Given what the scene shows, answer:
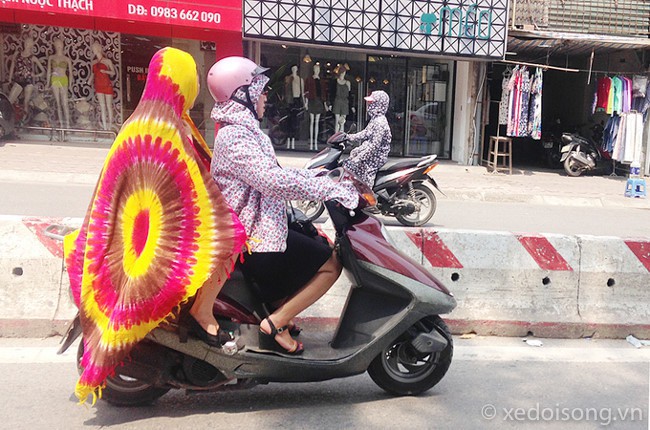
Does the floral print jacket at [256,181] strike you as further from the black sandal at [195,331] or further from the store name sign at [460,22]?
the store name sign at [460,22]

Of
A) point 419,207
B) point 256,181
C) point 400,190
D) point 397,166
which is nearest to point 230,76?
point 256,181

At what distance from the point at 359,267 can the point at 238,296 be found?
66 cm

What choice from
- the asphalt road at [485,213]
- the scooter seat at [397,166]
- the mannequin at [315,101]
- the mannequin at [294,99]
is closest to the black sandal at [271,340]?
the scooter seat at [397,166]

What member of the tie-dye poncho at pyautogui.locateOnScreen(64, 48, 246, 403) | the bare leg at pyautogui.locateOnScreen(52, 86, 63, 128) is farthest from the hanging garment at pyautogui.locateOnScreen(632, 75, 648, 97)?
the tie-dye poncho at pyautogui.locateOnScreen(64, 48, 246, 403)

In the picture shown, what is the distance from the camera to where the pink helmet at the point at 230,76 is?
3002 mm

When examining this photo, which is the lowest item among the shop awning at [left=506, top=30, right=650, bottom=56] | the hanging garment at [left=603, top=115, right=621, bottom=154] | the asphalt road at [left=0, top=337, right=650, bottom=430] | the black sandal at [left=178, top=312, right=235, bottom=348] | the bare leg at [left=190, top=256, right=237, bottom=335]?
the asphalt road at [left=0, top=337, right=650, bottom=430]

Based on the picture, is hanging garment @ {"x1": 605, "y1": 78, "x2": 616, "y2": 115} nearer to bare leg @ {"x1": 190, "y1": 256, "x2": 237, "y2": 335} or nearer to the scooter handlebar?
the scooter handlebar

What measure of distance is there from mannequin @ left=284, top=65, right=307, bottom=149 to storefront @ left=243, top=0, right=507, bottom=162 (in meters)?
0.02

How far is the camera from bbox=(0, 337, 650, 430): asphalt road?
121 inches

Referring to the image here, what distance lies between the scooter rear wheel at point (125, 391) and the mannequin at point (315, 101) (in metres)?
12.4

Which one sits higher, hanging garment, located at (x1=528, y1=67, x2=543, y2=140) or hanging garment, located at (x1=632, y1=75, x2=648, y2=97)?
hanging garment, located at (x1=632, y1=75, x2=648, y2=97)

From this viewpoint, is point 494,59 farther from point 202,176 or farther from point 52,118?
point 202,176

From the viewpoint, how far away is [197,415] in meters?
3.12

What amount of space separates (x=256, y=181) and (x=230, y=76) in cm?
55
